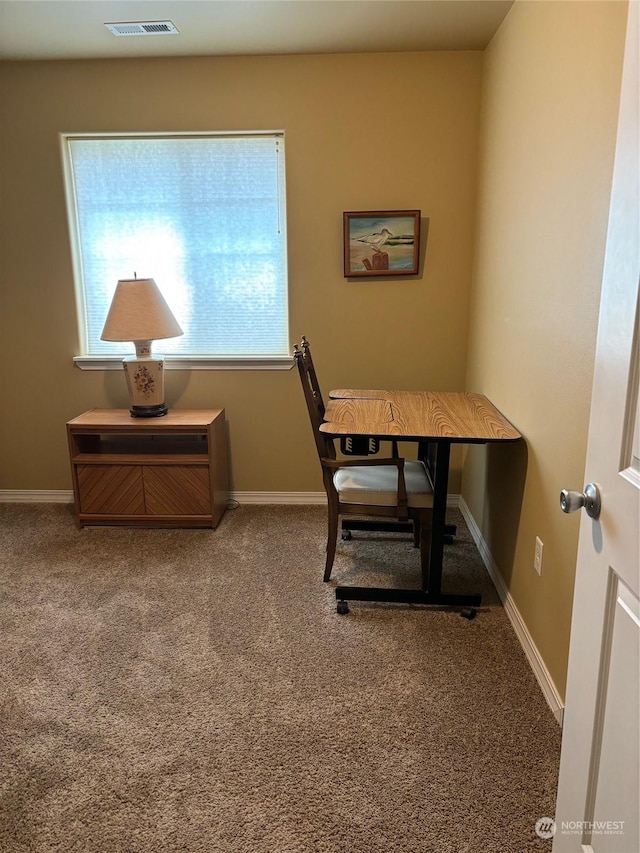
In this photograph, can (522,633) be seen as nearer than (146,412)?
Yes

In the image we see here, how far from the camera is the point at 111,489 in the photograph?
317cm

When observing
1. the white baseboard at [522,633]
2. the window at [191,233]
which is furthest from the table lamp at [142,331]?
the white baseboard at [522,633]

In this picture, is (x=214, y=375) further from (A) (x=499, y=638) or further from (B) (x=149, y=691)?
(A) (x=499, y=638)

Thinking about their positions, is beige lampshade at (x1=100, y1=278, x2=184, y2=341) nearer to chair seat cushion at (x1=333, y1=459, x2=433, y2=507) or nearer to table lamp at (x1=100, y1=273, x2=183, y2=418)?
table lamp at (x1=100, y1=273, x2=183, y2=418)

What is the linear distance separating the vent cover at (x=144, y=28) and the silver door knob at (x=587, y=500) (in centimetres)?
273

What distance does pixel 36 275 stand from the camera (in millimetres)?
3320

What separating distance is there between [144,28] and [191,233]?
0.97m

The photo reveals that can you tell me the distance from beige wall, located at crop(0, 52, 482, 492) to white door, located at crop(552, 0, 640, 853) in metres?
2.24

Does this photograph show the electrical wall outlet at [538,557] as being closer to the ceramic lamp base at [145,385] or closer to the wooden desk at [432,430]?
the wooden desk at [432,430]

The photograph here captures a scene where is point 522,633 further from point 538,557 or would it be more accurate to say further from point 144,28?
point 144,28

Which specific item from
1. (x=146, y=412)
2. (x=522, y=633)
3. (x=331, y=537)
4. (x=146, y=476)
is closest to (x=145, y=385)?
(x=146, y=412)

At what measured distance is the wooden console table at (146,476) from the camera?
3100 mm

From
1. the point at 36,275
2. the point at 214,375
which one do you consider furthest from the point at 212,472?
the point at 36,275

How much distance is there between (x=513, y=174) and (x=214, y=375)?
75.6 inches
